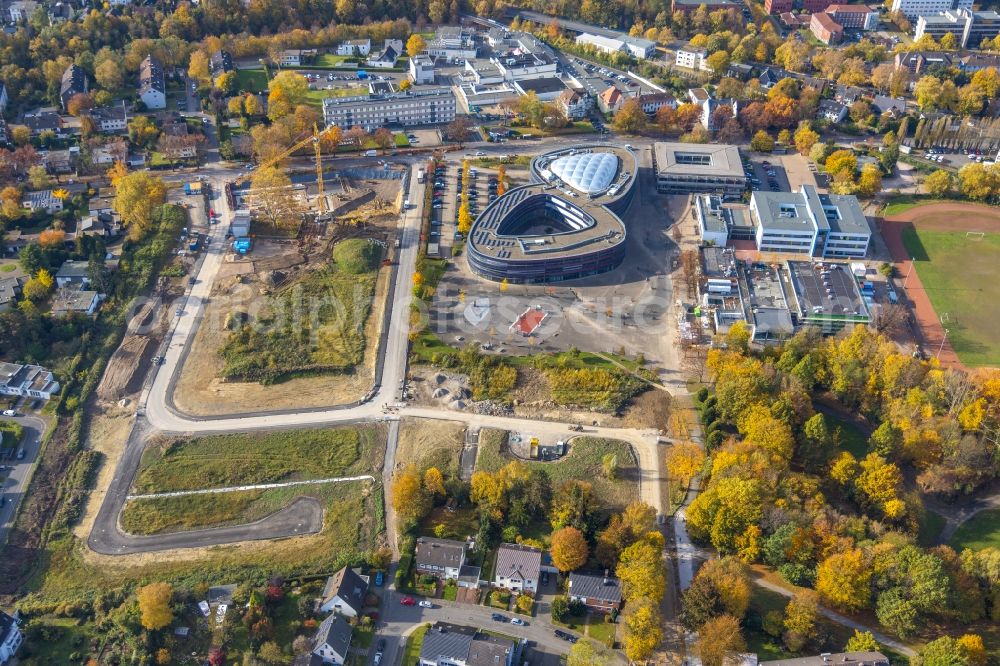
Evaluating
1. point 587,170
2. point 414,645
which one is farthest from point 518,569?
point 587,170

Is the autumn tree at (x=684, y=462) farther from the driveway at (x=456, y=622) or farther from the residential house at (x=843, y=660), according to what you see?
the driveway at (x=456, y=622)

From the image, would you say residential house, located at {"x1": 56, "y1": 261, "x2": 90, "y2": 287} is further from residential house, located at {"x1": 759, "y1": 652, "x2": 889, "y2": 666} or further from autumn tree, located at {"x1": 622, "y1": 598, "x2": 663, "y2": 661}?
residential house, located at {"x1": 759, "y1": 652, "x2": 889, "y2": 666}

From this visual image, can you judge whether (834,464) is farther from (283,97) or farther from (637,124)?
(283,97)

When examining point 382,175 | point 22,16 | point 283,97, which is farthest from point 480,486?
point 22,16

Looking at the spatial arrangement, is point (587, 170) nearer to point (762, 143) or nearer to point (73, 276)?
point (762, 143)

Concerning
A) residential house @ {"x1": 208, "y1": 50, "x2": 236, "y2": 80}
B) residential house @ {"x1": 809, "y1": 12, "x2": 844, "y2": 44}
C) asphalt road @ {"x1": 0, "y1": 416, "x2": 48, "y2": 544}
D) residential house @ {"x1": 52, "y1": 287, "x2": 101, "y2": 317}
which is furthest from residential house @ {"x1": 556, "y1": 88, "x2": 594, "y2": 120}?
asphalt road @ {"x1": 0, "y1": 416, "x2": 48, "y2": 544}

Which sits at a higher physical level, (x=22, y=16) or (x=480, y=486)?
(x=22, y=16)
